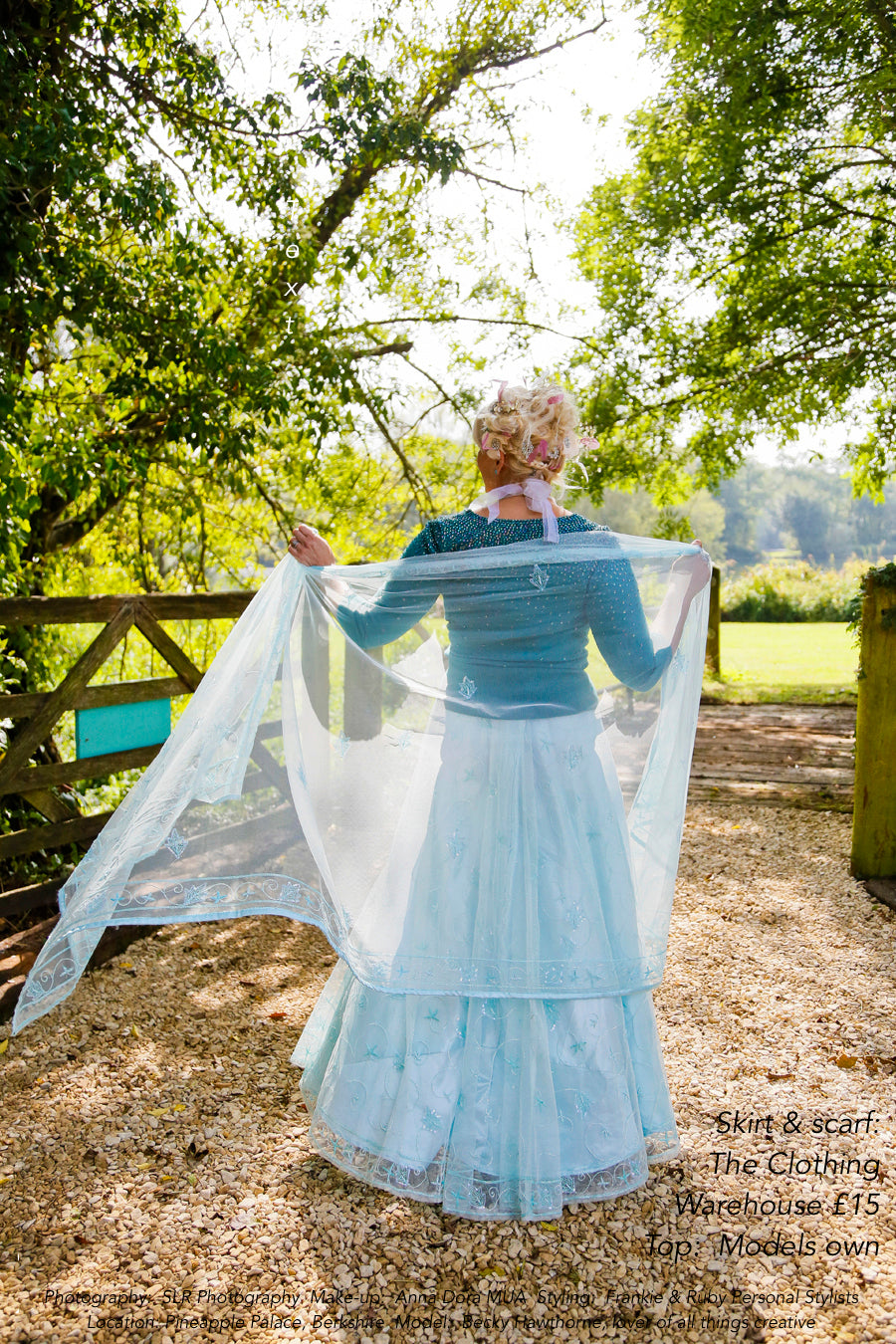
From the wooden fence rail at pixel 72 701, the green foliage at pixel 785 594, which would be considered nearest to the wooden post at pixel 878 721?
the wooden fence rail at pixel 72 701

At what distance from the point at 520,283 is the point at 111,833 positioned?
655 centimetres

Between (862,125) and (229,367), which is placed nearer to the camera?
(229,367)

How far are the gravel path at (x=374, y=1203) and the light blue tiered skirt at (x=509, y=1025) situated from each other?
0.13 metres

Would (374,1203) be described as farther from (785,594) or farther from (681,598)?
(785,594)

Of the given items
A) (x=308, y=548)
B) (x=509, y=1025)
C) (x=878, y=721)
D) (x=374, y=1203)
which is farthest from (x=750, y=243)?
(x=374, y=1203)

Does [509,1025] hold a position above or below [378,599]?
below

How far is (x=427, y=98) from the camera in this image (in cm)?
638

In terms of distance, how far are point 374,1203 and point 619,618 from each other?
1.65 m

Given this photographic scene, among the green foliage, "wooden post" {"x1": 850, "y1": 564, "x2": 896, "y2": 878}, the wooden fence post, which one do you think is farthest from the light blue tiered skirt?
the green foliage

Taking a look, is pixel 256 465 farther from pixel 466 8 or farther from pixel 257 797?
pixel 257 797

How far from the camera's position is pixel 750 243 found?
324 inches

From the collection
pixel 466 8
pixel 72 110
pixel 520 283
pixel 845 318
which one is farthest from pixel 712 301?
pixel 72 110

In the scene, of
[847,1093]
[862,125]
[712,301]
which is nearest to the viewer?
[847,1093]

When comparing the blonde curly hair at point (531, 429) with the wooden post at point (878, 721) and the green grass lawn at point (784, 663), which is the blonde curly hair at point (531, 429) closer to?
the wooden post at point (878, 721)
